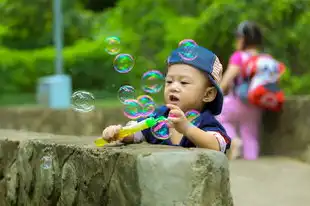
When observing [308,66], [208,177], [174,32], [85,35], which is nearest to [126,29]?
[174,32]

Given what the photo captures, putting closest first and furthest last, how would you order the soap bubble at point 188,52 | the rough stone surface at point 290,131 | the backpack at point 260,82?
1. the soap bubble at point 188,52
2. the backpack at point 260,82
3. the rough stone surface at point 290,131

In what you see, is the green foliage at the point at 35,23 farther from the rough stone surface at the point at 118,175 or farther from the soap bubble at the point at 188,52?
the soap bubble at the point at 188,52

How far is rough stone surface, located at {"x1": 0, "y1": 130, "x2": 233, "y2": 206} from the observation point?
3.28 meters

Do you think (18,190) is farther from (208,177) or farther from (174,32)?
(174,32)

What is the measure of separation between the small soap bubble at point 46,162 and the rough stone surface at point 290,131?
4772 millimetres

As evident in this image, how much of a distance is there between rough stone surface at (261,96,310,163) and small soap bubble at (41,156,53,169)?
477 centimetres

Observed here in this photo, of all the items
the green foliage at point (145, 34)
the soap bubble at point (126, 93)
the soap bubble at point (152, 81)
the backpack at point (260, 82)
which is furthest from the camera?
the green foliage at point (145, 34)

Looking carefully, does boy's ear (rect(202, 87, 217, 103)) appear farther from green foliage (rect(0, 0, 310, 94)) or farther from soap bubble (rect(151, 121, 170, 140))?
green foliage (rect(0, 0, 310, 94))

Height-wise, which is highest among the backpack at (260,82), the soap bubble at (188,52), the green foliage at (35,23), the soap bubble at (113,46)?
the soap bubble at (188,52)

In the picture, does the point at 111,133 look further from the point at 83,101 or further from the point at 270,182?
the point at 270,182

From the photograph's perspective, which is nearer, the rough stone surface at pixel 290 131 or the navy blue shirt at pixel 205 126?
the navy blue shirt at pixel 205 126

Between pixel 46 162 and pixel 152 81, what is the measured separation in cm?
90

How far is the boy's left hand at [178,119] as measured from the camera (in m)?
3.64

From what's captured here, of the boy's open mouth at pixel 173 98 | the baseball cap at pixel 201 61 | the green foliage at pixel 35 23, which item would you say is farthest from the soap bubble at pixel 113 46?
the green foliage at pixel 35 23
